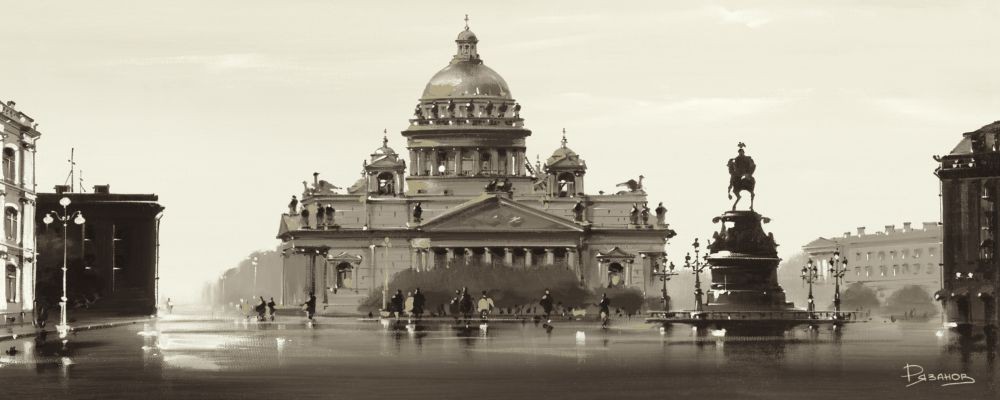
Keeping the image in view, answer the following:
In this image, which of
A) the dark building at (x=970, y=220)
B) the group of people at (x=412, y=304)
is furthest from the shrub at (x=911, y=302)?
the group of people at (x=412, y=304)

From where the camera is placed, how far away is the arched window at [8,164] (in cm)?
9837

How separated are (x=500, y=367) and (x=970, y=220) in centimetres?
8100

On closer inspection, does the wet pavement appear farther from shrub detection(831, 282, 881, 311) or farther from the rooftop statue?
shrub detection(831, 282, 881, 311)

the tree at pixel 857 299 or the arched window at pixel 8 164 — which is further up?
the arched window at pixel 8 164

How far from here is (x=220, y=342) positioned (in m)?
71.1

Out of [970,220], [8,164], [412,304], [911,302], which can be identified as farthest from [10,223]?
[911,302]

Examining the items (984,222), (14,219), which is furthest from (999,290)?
(14,219)

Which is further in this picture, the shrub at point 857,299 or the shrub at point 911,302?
the shrub at point 857,299

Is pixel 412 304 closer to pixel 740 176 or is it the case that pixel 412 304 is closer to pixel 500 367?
pixel 740 176

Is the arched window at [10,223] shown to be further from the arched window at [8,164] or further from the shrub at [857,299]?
the shrub at [857,299]

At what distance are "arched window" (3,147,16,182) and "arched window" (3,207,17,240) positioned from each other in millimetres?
1395
